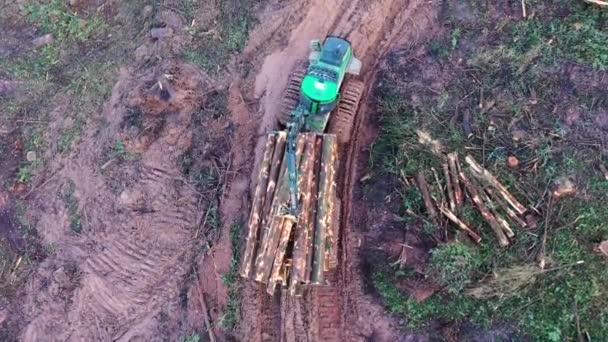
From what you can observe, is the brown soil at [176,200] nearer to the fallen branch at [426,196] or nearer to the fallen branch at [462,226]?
the fallen branch at [426,196]

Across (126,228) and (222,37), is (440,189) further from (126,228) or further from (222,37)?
(126,228)

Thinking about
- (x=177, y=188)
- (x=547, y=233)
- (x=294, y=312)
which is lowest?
(x=294, y=312)

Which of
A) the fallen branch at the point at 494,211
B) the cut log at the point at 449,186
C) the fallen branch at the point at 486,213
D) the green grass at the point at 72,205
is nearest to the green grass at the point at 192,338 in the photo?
the green grass at the point at 72,205

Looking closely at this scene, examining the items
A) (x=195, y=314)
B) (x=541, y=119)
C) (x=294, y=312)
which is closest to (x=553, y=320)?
(x=541, y=119)

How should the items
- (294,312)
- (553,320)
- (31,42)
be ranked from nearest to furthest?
(553,320)
(294,312)
(31,42)

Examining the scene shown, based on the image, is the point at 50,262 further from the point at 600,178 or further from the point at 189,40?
the point at 600,178

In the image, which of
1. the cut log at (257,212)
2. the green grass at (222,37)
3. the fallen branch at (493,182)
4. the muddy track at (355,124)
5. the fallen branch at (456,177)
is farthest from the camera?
the green grass at (222,37)
